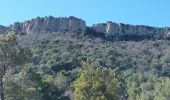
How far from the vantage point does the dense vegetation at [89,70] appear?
49.5m

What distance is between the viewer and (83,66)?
51.0 metres

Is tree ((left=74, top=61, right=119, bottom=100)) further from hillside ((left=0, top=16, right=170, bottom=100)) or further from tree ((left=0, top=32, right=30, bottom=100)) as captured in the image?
tree ((left=0, top=32, right=30, bottom=100))

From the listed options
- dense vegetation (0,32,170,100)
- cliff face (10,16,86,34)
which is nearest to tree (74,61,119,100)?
dense vegetation (0,32,170,100)

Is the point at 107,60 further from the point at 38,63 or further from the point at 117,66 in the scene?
the point at 38,63

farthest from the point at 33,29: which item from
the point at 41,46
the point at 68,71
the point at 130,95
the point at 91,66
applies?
the point at 91,66

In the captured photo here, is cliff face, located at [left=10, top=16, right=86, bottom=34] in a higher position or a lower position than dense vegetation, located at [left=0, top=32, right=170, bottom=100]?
higher

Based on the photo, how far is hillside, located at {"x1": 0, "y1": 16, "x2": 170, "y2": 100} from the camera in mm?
49688

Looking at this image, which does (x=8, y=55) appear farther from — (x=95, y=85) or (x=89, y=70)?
(x=89, y=70)

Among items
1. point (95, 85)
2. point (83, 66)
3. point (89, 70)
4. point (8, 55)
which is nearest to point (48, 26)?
point (83, 66)

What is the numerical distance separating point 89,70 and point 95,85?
1.87 m

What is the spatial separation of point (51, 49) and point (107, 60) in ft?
65.6

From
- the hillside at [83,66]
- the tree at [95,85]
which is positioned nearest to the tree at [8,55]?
the hillside at [83,66]

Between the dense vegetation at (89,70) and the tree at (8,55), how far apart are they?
0.48 m

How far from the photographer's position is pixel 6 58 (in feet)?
138
